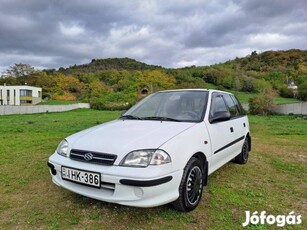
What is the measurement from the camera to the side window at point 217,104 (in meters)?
3.64

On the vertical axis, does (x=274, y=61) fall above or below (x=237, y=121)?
above

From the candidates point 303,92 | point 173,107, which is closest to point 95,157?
point 173,107

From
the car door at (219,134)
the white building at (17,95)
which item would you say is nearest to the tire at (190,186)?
the car door at (219,134)

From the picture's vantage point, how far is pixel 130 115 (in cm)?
384

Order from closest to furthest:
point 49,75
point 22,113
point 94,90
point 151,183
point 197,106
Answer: point 151,183, point 197,106, point 22,113, point 94,90, point 49,75

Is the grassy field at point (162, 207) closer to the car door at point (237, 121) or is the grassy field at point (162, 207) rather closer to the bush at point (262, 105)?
the car door at point (237, 121)

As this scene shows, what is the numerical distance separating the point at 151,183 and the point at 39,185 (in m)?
2.34

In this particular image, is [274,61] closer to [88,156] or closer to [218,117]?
[218,117]

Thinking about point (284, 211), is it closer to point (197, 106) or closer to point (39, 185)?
point (197, 106)

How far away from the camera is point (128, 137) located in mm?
2727

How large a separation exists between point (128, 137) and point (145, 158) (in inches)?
14.5

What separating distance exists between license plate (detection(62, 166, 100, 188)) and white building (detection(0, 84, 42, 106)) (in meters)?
59.0

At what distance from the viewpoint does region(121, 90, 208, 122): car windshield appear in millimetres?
3438

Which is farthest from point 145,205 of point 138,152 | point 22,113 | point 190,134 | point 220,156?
point 22,113
